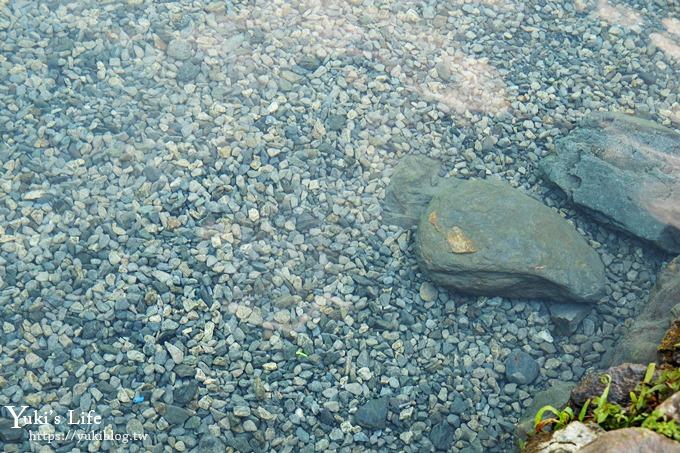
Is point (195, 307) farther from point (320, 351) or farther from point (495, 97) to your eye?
point (495, 97)

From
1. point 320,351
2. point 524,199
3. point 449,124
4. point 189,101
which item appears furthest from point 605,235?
point 189,101

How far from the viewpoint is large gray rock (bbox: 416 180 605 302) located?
170 inches

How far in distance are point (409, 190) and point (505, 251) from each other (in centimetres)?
83

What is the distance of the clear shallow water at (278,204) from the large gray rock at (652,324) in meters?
0.25

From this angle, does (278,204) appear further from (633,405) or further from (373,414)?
→ (633,405)

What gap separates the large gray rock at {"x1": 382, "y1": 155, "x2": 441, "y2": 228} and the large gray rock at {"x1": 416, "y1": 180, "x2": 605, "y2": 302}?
0.82 feet

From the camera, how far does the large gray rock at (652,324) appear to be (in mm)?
3907

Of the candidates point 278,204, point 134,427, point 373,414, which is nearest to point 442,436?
point 373,414

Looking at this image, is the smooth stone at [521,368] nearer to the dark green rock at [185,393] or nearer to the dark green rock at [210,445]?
the dark green rock at [210,445]

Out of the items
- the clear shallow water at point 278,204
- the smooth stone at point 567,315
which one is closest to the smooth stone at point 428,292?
the clear shallow water at point 278,204

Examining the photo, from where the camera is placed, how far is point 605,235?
483 centimetres

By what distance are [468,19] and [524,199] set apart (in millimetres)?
1982

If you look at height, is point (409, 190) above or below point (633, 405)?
below

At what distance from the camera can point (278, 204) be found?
4816mm
